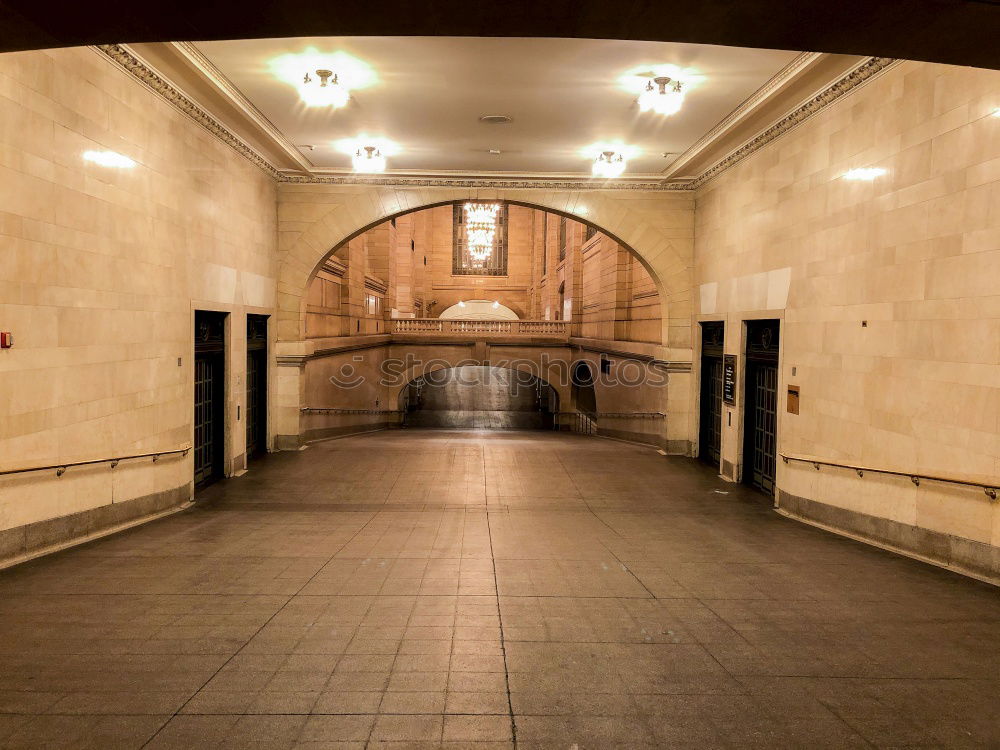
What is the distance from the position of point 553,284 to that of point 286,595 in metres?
27.0

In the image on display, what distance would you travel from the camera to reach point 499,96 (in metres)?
8.99

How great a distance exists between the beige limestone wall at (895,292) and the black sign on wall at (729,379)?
139 cm

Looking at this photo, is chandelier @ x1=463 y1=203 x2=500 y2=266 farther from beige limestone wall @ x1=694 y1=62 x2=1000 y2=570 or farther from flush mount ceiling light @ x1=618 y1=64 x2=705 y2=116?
flush mount ceiling light @ x1=618 y1=64 x2=705 y2=116

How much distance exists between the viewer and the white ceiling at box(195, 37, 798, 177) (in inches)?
293

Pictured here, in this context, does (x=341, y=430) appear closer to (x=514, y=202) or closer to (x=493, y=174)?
(x=514, y=202)

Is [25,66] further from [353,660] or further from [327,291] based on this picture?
[327,291]

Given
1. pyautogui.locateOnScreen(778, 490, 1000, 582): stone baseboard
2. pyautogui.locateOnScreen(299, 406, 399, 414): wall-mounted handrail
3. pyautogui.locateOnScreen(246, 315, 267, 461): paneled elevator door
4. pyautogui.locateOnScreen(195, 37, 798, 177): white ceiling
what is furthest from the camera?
pyautogui.locateOnScreen(299, 406, 399, 414): wall-mounted handrail

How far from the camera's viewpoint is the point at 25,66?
19.1 ft

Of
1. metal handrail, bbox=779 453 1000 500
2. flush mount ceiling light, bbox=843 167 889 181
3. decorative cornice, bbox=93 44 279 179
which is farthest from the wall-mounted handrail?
flush mount ceiling light, bbox=843 167 889 181

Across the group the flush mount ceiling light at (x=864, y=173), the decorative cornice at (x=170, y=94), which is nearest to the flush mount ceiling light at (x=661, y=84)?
the flush mount ceiling light at (x=864, y=173)

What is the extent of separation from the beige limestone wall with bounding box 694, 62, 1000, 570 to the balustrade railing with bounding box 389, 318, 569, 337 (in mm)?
15191

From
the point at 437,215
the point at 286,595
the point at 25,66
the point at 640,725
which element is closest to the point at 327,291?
the point at 25,66

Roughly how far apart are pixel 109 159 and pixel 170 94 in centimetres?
167

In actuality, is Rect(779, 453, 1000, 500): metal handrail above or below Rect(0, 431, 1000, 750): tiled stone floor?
above
